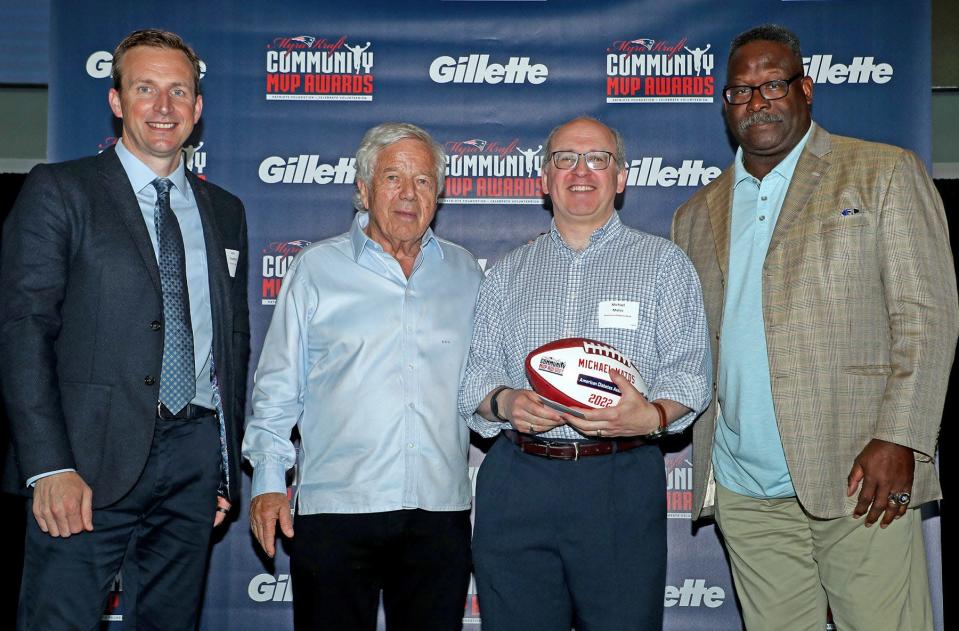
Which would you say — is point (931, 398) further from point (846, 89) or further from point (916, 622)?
point (846, 89)

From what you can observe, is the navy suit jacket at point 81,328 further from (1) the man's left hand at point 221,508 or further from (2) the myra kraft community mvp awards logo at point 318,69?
(2) the myra kraft community mvp awards logo at point 318,69

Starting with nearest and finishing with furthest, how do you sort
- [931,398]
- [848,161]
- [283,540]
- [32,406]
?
[32,406]
[931,398]
[848,161]
[283,540]

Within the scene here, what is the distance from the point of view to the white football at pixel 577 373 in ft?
6.96

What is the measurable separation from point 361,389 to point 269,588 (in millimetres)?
1707

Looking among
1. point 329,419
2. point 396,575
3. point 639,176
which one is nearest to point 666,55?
point 639,176

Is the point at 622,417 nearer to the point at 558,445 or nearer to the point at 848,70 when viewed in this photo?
the point at 558,445

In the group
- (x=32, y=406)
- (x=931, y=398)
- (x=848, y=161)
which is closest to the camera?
(x=32, y=406)

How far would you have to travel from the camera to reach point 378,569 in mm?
2377

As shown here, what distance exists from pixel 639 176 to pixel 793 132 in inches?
44.8

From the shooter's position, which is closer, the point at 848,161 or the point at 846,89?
the point at 848,161

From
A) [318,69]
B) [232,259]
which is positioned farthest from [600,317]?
[318,69]

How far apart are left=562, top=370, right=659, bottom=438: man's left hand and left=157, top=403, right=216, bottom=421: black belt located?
→ 3.52ft

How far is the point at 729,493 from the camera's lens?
261 cm

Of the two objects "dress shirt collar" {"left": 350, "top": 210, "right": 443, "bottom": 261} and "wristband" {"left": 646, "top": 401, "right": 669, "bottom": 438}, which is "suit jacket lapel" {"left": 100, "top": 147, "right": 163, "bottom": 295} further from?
"wristband" {"left": 646, "top": 401, "right": 669, "bottom": 438}
